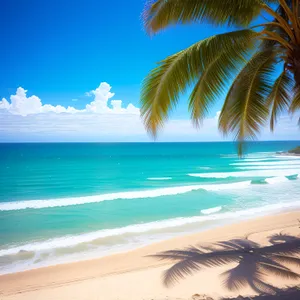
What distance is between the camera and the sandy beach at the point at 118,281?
14.3ft

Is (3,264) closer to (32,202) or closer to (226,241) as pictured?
(226,241)

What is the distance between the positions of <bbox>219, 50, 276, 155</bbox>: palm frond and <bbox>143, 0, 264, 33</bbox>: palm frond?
34.0 inches

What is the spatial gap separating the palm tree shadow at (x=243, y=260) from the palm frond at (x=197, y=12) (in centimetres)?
454

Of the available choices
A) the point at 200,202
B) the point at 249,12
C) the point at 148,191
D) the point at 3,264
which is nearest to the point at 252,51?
the point at 249,12

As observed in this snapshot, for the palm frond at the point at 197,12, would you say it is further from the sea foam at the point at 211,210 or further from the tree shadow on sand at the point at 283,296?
the sea foam at the point at 211,210

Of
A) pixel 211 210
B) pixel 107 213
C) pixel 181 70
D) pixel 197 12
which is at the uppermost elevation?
pixel 197 12

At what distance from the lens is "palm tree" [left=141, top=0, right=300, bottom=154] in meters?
Answer: 4.30

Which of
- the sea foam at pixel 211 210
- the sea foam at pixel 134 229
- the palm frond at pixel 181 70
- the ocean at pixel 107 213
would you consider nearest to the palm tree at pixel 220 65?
the palm frond at pixel 181 70

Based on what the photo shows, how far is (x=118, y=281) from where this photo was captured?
5.05 meters

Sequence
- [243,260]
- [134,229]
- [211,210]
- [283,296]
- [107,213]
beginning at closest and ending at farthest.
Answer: [283,296], [243,260], [134,229], [107,213], [211,210]

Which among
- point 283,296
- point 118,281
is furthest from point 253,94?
point 118,281

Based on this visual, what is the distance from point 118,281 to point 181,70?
4346 millimetres

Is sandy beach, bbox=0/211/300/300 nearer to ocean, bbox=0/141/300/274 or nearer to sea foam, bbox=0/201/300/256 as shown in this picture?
ocean, bbox=0/141/300/274

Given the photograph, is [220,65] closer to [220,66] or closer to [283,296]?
[220,66]
